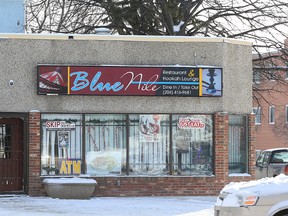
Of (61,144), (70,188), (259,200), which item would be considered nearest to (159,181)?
(70,188)

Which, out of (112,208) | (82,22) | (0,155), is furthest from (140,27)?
(112,208)

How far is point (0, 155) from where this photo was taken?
74.1ft

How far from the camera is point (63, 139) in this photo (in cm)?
2245

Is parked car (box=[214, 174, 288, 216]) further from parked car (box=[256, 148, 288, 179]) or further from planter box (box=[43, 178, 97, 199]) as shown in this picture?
parked car (box=[256, 148, 288, 179])

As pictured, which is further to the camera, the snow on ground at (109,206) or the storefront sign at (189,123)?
the storefront sign at (189,123)

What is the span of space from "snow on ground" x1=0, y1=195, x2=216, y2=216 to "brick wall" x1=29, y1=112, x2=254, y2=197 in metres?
0.45

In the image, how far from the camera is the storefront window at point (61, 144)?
22344 mm

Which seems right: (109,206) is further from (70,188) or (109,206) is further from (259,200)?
(259,200)

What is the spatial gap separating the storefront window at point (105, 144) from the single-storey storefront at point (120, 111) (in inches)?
1.1

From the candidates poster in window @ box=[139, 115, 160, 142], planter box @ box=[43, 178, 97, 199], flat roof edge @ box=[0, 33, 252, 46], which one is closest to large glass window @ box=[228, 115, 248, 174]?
poster in window @ box=[139, 115, 160, 142]

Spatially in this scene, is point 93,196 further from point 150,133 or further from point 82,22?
point 82,22

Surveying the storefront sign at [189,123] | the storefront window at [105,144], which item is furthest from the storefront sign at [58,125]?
the storefront sign at [189,123]

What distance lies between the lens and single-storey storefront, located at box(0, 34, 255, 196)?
22.1 metres

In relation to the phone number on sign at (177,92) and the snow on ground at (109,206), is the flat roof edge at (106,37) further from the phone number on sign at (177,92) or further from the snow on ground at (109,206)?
the snow on ground at (109,206)
